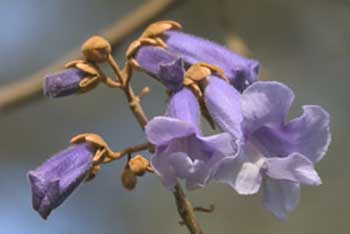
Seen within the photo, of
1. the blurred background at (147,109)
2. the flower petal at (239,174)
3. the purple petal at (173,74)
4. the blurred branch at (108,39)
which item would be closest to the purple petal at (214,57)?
the purple petal at (173,74)

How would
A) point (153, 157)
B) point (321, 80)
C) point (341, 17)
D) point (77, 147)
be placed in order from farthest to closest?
point (321, 80)
point (341, 17)
point (77, 147)
point (153, 157)

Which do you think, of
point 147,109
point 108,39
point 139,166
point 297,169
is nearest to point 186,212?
point 139,166

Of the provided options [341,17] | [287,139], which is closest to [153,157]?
[287,139]

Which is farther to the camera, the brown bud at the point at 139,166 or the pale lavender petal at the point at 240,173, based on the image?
the brown bud at the point at 139,166

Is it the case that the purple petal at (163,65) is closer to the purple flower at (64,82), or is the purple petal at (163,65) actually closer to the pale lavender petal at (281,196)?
the purple flower at (64,82)

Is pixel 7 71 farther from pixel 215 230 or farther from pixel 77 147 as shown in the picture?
pixel 77 147

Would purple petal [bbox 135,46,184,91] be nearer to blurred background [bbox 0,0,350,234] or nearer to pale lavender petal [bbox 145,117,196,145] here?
pale lavender petal [bbox 145,117,196,145]

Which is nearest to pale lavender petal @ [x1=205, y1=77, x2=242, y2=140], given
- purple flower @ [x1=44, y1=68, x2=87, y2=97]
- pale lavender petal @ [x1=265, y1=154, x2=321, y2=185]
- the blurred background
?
pale lavender petal @ [x1=265, y1=154, x2=321, y2=185]

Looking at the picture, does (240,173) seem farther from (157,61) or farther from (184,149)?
(157,61)
